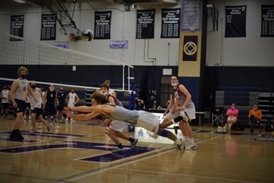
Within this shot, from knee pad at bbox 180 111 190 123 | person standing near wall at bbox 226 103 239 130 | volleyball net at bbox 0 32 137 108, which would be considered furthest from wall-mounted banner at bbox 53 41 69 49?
knee pad at bbox 180 111 190 123

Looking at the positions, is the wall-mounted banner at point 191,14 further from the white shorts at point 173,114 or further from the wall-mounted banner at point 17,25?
the white shorts at point 173,114

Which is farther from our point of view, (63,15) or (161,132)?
(63,15)

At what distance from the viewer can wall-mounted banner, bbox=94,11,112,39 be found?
20641 millimetres

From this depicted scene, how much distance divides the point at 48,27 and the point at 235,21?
10871mm

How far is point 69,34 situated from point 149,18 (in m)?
4.84

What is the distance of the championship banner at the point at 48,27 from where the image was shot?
21.7 metres

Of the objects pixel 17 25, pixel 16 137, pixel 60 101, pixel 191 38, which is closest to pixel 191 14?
pixel 191 38

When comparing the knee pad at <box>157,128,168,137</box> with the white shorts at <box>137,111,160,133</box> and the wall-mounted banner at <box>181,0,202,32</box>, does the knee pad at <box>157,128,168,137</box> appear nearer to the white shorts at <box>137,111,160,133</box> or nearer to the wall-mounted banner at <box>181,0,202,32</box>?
the white shorts at <box>137,111,160,133</box>

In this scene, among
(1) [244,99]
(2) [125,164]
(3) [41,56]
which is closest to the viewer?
(2) [125,164]

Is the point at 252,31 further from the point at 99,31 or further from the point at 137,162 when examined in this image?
the point at 137,162

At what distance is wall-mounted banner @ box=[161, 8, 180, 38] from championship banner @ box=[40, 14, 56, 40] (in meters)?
6.73

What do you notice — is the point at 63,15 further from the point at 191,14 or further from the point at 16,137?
the point at 16,137

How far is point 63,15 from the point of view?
2147 cm

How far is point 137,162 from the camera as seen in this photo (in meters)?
5.65
